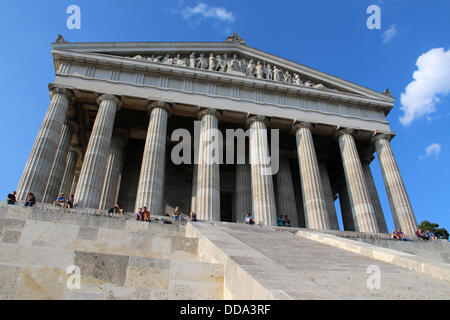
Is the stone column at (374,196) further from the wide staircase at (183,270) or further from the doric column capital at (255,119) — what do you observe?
the wide staircase at (183,270)

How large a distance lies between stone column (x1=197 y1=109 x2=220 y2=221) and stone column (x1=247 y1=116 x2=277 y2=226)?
298 centimetres

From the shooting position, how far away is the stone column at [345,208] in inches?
1276

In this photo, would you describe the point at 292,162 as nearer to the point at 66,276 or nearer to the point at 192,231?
the point at 192,231

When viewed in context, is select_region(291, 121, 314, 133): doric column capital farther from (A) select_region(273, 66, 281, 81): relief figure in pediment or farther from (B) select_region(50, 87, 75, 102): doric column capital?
(B) select_region(50, 87, 75, 102): doric column capital

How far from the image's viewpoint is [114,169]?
28328 mm

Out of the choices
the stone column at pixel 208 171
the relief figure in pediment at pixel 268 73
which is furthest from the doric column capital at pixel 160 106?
the relief figure in pediment at pixel 268 73

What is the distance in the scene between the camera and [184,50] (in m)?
30.1

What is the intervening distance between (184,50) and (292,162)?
16243 mm

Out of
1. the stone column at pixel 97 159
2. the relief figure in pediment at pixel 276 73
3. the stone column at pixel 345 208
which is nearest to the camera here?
the stone column at pixel 97 159

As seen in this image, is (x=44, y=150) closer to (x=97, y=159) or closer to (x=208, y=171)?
(x=97, y=159)

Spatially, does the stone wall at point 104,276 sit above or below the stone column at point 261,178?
below

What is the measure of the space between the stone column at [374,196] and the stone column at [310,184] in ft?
20.6

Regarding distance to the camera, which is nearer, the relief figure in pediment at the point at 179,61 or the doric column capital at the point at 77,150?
the relief figure in pediment at the point at 179,61
